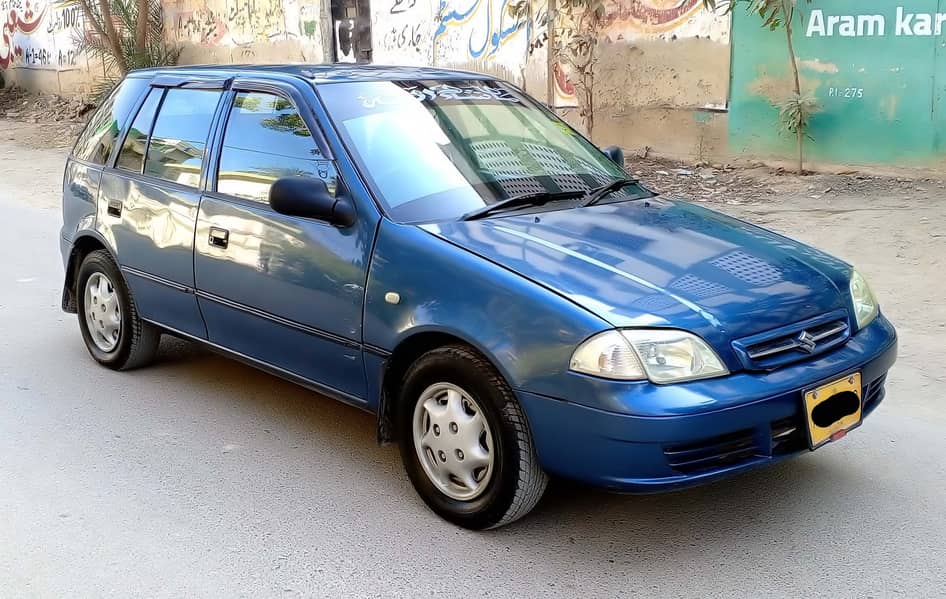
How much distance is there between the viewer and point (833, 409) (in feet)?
11.8

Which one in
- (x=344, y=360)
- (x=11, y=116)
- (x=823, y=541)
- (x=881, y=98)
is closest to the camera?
(x=823, y=541)

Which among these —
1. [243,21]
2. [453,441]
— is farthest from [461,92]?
[243,21]

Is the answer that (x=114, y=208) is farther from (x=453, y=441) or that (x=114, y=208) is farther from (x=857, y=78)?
(x=857, y=78)

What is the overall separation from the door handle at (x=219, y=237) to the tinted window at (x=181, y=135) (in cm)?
34

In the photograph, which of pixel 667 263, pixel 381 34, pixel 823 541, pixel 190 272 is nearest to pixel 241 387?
pixel 190 272

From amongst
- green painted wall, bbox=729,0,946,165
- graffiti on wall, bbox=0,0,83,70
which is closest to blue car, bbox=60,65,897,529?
green painted wall, bbox=729,0,946,165

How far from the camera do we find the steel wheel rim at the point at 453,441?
3682 mm

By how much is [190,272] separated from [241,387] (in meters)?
0.87

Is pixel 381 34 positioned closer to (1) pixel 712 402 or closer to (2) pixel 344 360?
(2) pixel 344 360

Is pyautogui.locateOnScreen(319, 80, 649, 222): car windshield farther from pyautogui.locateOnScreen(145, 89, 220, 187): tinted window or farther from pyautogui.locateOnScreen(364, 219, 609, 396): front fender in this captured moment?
pyautogui.locateOnScreen(145, 89, 220, 187): tinted window

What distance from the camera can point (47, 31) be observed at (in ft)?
71.4

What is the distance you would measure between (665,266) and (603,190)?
0.92 metres

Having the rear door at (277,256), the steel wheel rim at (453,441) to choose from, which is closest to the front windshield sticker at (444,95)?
the rear door at (277,256)

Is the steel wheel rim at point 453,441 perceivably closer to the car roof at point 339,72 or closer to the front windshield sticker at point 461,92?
the front windshield sticker at point 461,92
